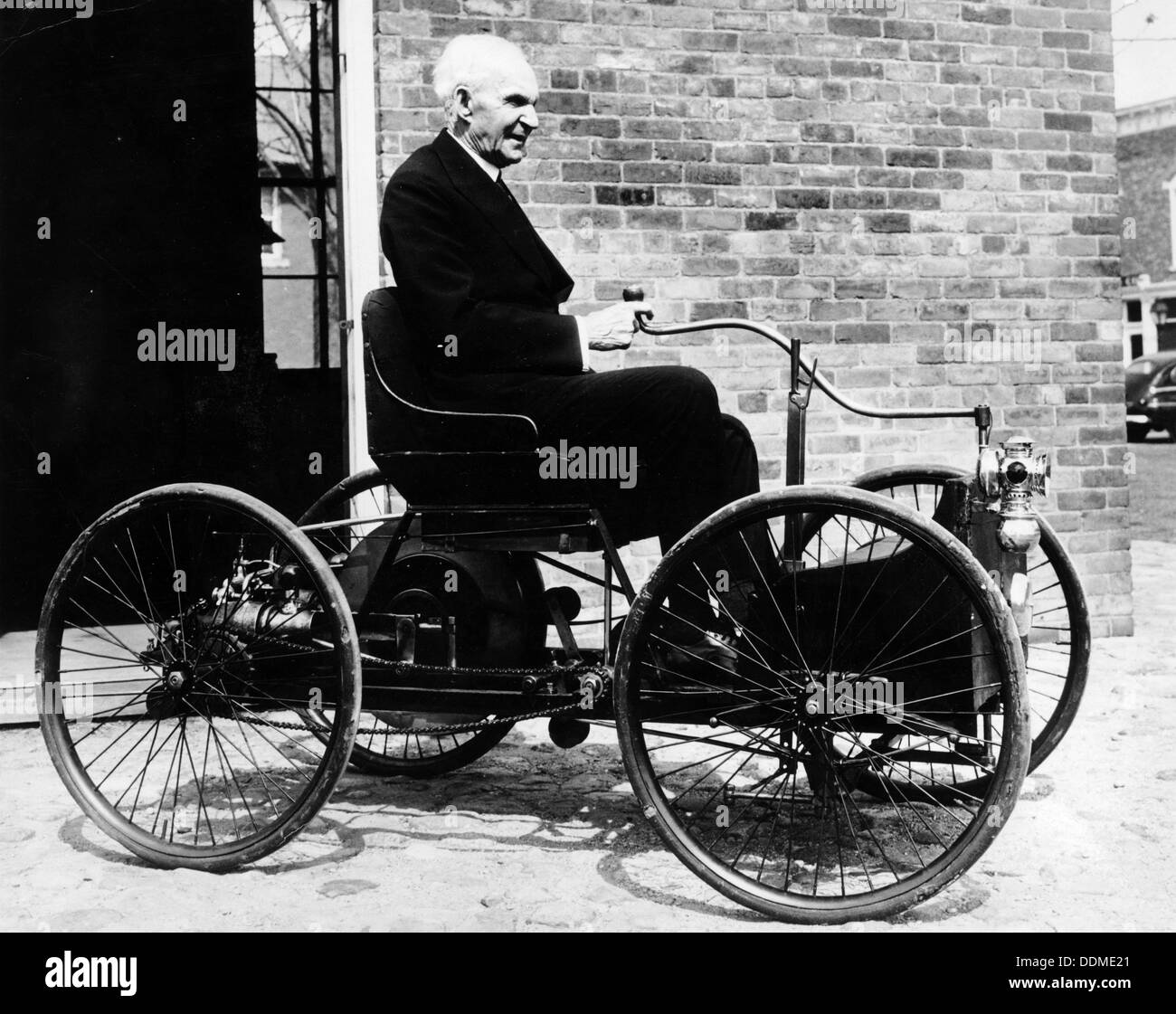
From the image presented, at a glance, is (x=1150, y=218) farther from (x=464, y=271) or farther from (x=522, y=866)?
(x=522, y=866)

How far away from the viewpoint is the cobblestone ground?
2738 millimetres

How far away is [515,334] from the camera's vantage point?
3.04 m

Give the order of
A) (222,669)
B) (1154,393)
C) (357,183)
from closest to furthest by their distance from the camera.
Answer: (222,669) → (357,183) → (1154,393)

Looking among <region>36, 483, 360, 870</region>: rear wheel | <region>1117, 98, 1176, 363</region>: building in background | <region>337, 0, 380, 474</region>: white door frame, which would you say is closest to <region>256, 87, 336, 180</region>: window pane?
<region>337, 0, 380, 474</region>: white door frame

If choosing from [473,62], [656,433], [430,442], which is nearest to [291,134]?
[473,62]

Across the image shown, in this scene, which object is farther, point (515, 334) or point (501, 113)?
point (501, 113)

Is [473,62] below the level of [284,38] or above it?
below

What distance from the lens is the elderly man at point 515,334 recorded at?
2922 millimetres

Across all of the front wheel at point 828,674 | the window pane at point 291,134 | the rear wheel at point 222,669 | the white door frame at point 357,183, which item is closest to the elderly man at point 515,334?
the front wheel at point 828,674

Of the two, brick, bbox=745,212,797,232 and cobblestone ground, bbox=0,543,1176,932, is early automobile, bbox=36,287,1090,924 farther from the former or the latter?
brick, bbox=745,212,797,232

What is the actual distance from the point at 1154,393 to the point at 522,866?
2013 cm

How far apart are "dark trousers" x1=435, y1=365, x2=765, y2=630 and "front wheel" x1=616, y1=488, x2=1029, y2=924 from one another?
11 centimetres
